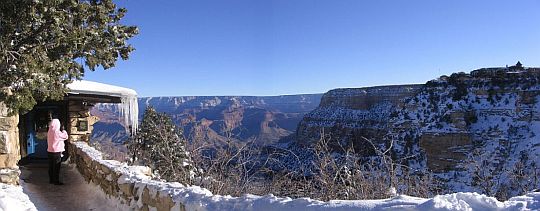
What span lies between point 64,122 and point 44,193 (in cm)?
504

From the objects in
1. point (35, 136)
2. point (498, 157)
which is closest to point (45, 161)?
point (35, 136)

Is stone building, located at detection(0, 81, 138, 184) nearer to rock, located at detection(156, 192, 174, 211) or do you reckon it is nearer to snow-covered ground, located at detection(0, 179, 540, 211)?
rock, located at detection(156, 192, 174, 211)

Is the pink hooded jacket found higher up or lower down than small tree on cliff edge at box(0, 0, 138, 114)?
lower down

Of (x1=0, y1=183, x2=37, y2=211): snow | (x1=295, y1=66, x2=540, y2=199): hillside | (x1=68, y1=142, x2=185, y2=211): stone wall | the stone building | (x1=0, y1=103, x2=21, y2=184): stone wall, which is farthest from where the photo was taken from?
(x1=295, y1=66, x2=540, y2=199): hillside

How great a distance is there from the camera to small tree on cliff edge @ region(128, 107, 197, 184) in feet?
26.8

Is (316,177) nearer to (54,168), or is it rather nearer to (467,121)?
(54,168)

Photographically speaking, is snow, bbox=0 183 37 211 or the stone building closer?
snow, bbox=0 183 37 211

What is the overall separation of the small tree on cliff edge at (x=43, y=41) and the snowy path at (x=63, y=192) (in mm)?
1740

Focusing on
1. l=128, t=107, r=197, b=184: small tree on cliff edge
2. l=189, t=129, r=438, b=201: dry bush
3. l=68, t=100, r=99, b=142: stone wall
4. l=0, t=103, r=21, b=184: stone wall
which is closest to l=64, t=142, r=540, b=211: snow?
l=189, t=129, r=438, b=201: dry bush

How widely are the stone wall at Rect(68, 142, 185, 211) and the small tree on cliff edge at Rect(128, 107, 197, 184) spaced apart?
3.30 ft

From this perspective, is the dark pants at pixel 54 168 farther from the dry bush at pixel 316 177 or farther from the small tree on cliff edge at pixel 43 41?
the dry bush at pixel 316 177

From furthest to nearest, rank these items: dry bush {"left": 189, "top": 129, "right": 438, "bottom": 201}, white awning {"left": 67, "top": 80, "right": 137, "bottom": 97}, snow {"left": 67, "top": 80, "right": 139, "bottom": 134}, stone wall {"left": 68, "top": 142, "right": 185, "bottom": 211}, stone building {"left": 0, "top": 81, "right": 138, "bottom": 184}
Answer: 1. stone building {"left": 0, "top": 81, "right": 138, "bottom": 184}
2. snow {"left": 67, "top": 80, "right": 139, "bottom": 134}
3. white awning {"left": 67, "top": 80, "right": 137, "bottom": 97}
4. dry bush {"left": 189, "top": 129, "right": 438, "bottom": 201}
5. stone wall {"left": 68, "top": 142, "right": 185, "bottom": 211}

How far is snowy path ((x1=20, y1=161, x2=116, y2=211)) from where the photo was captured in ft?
23.2

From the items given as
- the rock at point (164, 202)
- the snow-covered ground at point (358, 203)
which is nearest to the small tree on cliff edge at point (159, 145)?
the rock at point (164, 202)
